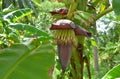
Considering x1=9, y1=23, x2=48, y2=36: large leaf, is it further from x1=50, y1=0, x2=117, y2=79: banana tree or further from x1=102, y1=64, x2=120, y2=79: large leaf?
x1=102, y1=64, x2=120, y2=79: large leaf

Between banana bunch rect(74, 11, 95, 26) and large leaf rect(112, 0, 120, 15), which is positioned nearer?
large leaf rect(112, 0, 120, 15)

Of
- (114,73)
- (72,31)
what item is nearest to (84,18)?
(72,31)

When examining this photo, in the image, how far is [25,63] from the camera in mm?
1386

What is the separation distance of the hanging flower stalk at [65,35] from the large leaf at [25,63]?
168 millimetres

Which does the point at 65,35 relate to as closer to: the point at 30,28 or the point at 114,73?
the point at 114,73

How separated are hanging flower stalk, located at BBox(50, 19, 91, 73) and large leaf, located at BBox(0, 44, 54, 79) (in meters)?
0.17

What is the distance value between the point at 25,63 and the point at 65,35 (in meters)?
0.27

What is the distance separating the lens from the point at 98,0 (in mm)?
1767


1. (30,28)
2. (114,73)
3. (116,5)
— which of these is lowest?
(114,73)

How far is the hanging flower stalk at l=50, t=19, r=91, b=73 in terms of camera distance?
3.84 feet

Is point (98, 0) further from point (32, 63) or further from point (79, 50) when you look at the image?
point (32, 63)

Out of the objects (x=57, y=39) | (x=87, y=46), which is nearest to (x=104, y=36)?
(x=87, y=46)

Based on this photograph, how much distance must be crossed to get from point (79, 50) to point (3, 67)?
40 cm

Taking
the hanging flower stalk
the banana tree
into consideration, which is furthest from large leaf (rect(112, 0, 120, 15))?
the hanging flower stalk
